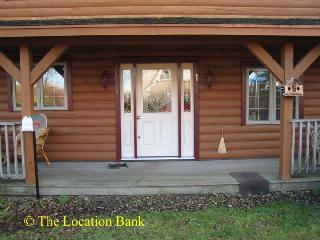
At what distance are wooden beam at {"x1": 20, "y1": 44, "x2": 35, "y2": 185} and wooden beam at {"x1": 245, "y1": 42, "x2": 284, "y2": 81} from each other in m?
3.52

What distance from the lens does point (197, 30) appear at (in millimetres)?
5531

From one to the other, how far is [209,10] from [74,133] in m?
3.80

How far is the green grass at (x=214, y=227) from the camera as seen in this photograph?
14.1 ft

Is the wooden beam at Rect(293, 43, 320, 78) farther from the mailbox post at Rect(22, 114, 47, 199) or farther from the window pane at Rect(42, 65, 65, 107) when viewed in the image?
the window pane at Rect(42, 65, 65, 107)

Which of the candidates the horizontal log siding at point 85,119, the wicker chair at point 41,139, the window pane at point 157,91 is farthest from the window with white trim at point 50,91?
the window pane at point 157,91

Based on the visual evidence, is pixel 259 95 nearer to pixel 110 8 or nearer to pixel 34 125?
pixel 110 8

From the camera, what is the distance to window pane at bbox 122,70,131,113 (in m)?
7.68

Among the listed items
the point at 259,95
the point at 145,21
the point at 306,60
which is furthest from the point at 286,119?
the point at 145,21

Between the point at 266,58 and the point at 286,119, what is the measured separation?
1.04 meters

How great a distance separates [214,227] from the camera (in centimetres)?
454

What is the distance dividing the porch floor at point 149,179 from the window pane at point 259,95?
1.17 meters

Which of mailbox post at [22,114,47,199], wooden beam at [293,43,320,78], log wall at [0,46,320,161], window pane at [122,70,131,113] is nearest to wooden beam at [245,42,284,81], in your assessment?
wooden beam at [293,43,320,78]

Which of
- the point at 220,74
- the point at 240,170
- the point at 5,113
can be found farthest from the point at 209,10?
the point at 5,113

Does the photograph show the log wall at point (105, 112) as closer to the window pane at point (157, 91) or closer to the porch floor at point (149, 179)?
the porch floor at point (149, 179)
